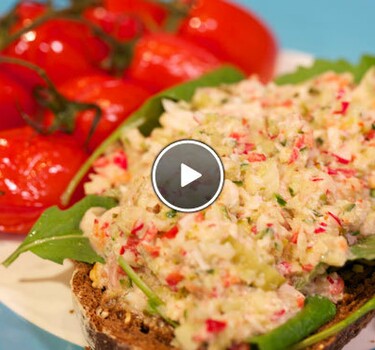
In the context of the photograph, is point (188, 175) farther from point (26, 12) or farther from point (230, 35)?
point (230, 35)

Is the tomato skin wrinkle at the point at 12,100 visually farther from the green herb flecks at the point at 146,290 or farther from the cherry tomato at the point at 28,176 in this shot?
the green herb flecks at the point at 146,290

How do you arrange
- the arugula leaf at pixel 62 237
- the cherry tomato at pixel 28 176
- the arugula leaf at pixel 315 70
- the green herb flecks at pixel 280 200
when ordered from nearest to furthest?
the green herb flecks at pixel 280 200
the arugula leaf at pixel 62 237
the cherry tomato at pixel 28 176
the arugula leaf at pixel 315 70

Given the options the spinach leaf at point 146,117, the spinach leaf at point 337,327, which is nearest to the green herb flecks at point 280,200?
the spinach leaf at point 337,327

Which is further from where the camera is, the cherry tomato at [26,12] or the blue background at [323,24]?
the blue background at [323,24]

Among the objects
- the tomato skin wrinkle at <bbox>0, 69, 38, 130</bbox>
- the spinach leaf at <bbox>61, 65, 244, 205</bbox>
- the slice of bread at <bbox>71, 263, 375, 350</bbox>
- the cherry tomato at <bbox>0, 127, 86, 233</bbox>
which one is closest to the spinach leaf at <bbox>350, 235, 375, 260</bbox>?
the slice of bread at <bbox>71, 263, 375, 350</bbox>

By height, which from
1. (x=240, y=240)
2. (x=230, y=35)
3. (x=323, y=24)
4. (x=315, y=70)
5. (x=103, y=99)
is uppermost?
(x=323, y=24)

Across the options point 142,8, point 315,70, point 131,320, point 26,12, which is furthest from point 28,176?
point 142,8
